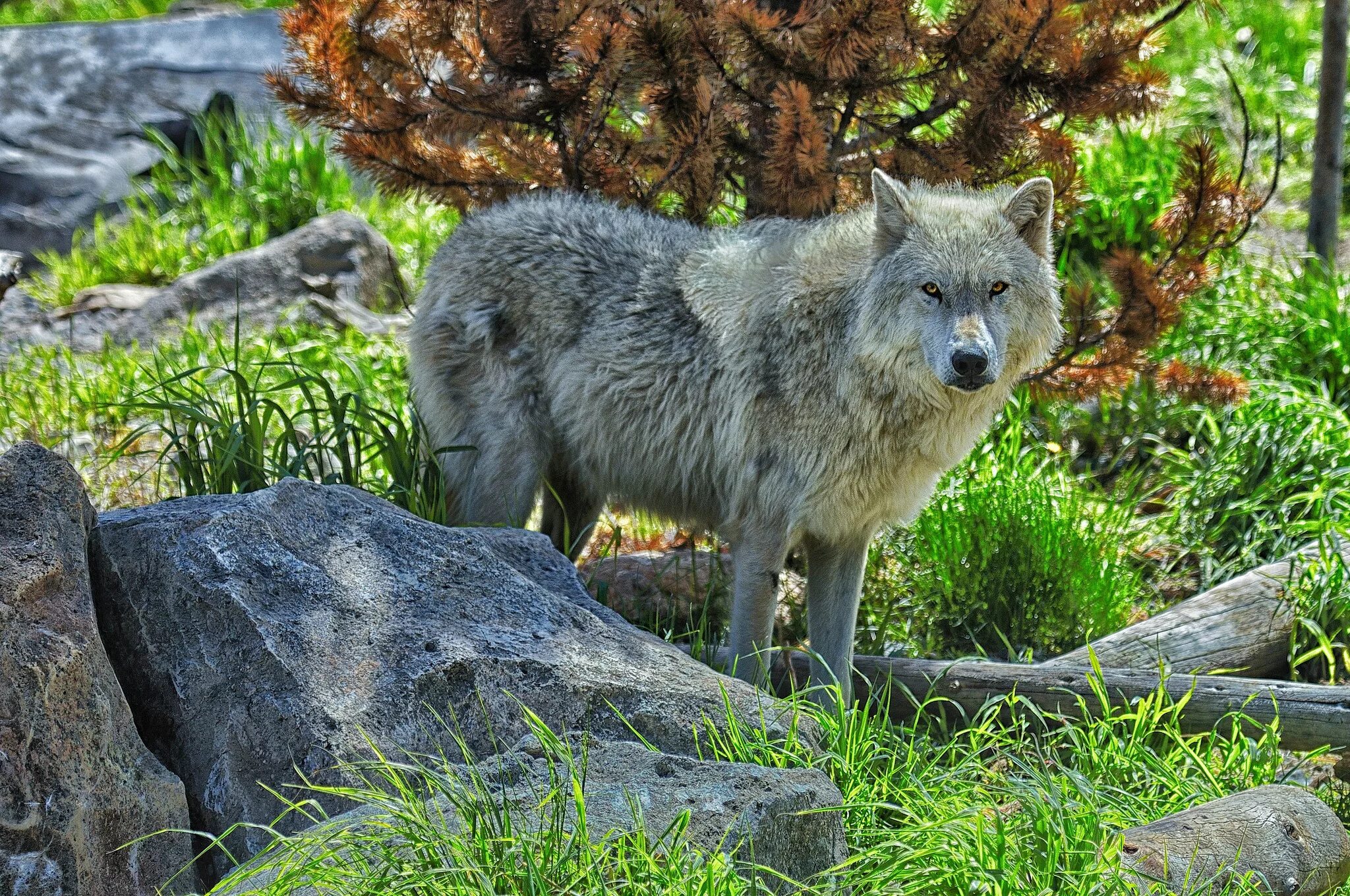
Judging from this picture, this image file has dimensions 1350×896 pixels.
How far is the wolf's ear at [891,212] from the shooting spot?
449 cm

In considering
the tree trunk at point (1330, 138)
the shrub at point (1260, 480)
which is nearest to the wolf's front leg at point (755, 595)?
the shrub at point (1260, 480)

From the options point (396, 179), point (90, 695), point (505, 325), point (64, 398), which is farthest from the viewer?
point (64, 398)

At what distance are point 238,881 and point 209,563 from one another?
3.18ft

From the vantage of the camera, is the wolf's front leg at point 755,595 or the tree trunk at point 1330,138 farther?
the tree trunk at point 1330,138

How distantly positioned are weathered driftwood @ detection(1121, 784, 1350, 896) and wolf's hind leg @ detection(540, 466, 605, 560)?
117 inches

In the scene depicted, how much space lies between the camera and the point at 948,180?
562 centimetres

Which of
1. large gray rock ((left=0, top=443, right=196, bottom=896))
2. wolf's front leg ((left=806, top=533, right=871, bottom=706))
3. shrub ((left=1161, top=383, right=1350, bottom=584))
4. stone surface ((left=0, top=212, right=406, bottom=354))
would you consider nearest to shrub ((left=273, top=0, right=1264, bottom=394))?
shrub ((left=1161, top=383, right=1350, bottom=584))

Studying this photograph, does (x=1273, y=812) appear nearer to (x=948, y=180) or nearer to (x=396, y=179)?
(x=948, y=180)

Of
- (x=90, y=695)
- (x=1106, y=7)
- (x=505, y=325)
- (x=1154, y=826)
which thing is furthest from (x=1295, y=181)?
(x=90, y=695)

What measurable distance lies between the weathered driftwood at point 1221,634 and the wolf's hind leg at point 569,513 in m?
2.14

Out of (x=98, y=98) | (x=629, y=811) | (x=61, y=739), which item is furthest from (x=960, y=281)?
(x=98, y=98)

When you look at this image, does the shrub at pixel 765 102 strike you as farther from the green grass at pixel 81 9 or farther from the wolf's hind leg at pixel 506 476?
the green grass at pixel 81 9

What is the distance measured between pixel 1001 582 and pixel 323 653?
3292 millimetres

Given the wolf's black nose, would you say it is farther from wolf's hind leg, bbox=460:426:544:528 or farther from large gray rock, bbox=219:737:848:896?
wolf's hind leg, bbox=460:426:544:528
